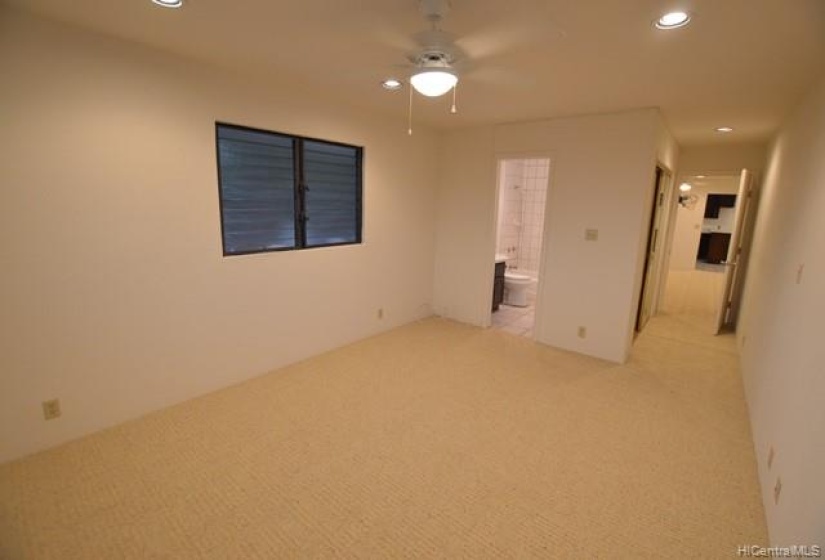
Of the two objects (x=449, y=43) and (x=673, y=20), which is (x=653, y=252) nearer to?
(x=673, y=20)

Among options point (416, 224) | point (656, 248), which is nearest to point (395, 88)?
point (416, 224)

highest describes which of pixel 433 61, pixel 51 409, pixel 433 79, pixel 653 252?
pixel 433 61

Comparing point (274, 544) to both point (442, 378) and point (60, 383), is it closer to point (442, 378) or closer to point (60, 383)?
point (60, 383)

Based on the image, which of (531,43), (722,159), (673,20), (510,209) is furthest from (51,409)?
(722,159)

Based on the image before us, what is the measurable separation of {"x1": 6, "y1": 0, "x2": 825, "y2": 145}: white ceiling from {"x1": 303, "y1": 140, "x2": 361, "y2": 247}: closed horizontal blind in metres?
0.61

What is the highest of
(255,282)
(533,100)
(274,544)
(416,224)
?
(533,100)

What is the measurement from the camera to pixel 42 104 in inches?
80.0

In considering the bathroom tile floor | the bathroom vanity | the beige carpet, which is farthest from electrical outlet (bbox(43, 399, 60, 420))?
the bathroom vanity

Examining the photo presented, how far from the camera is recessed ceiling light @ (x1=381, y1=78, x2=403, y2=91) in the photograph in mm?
2790

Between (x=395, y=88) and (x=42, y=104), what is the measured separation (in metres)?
2.11

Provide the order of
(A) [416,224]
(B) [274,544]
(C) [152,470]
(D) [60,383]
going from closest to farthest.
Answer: (B) [274,544]
(C) [152,470]
(D) [60,383]
(A) [416,224]

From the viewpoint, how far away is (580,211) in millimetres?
3805

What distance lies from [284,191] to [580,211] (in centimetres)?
277

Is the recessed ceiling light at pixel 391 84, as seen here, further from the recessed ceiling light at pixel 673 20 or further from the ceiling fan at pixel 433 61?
the recessed ceiling light at pixel 673 20
